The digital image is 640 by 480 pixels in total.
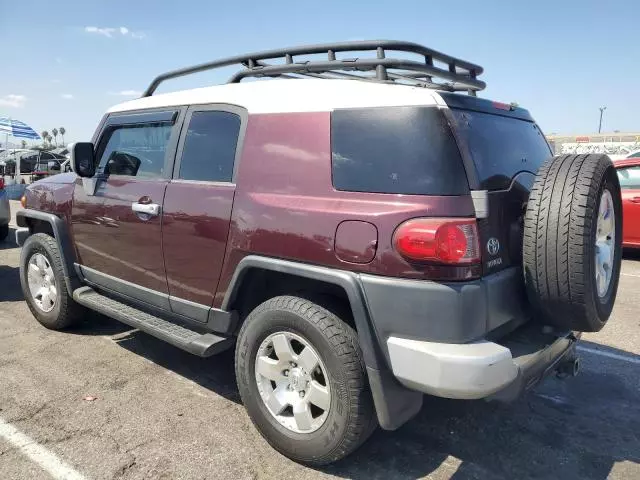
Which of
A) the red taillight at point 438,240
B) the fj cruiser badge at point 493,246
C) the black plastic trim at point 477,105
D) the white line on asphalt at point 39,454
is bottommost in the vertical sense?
the white line on asphalt at point 39,454

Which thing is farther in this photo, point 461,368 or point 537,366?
point 537,366

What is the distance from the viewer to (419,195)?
2322mm

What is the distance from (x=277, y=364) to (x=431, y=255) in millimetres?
1059

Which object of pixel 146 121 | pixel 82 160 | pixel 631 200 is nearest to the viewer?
pixel 146 121

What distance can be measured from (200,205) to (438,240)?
1.54 m

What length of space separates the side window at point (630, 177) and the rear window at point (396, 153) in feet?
23.6

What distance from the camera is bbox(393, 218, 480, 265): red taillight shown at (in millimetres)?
2252

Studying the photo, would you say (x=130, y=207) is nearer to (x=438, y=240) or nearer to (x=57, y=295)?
(x=57, y=295)

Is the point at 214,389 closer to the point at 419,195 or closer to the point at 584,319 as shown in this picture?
the point at 419,195

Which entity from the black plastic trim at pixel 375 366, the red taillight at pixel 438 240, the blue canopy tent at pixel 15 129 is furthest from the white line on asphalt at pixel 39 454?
the blue canopy tent at pixel 15 129

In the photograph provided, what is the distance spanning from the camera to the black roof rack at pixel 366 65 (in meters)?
2.76

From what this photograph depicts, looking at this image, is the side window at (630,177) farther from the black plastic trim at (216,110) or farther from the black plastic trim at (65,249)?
the black plastic trim at (65,249)

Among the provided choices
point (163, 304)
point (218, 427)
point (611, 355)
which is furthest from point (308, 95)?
point (611, 355)

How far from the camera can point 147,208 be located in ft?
11.3
